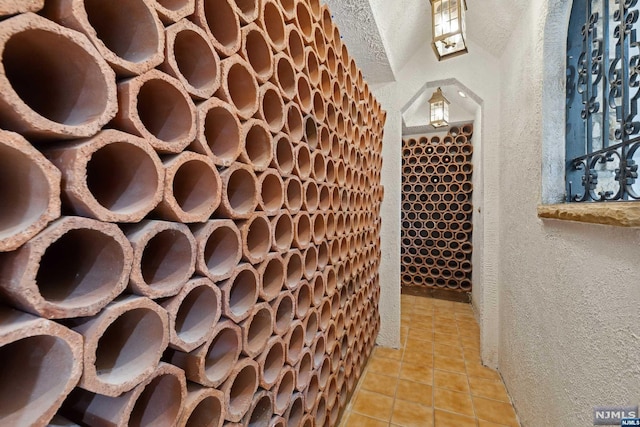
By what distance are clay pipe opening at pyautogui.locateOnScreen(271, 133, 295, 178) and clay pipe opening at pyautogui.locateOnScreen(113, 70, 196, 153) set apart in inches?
15.2

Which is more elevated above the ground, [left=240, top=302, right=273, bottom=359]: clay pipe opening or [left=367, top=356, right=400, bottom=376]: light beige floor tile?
[left=240, top=302, right=273, bottom=359]: clay pipe opening

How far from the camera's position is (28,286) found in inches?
13.2

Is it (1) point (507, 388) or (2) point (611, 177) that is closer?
(2) point (611, 177)

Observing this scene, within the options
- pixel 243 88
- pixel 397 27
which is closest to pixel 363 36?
pixel 397 27

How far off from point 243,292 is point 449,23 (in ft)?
5.09

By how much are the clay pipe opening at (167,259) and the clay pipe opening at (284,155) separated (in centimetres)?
43

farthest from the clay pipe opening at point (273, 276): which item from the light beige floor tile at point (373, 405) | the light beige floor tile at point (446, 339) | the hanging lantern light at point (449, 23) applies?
the light beige floor tile at point (446, 339)

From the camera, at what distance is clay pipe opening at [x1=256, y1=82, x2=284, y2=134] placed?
864mm

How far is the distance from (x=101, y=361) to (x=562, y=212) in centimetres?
138

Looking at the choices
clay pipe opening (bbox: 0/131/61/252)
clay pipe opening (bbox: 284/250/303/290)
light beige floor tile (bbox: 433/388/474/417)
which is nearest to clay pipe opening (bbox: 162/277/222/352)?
clay pipe opening (bbox: 0/131/61/252)

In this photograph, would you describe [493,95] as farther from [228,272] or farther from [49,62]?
[49,62]

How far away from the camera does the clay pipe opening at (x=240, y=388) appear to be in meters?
0.69

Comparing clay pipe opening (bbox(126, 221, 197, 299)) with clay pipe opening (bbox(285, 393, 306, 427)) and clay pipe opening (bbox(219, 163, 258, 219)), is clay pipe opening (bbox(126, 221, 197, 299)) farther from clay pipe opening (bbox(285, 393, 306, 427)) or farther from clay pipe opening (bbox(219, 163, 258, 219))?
clay pipe opening (bbox(285, 393, 306, 427))

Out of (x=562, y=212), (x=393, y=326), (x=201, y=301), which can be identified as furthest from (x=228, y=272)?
(x=393, y=326)
